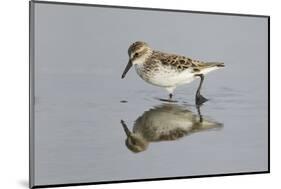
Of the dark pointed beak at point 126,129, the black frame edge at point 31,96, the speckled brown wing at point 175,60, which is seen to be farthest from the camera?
the speckled brown wing at point 175,60

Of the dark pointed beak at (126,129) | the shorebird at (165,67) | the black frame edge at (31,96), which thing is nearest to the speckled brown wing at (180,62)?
the shorebird at (165,67)

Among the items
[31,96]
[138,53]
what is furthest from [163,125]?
[31,96]

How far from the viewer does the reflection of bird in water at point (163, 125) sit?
11.8 feet

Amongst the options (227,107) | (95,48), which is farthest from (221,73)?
(95,48)

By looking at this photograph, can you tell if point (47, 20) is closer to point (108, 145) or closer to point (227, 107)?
point (108, 145)

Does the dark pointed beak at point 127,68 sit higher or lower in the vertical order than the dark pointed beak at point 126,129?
higher

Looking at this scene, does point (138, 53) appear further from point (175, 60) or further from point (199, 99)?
point (199, 99)

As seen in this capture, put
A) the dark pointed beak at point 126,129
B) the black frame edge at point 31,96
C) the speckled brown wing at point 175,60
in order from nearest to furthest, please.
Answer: the black frame edge at point 31,96 < the dark pointed beak at point 126,129 < the speckled brown wing at point 175,60

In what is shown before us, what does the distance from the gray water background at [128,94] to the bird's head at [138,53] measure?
32mm

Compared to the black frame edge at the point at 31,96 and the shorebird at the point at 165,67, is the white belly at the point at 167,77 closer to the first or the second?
the shorebird at the point at 165,67

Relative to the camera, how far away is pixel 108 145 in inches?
139

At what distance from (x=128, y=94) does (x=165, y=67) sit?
305 mm

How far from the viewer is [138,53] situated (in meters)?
3.61

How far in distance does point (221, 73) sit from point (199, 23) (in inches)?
14.2
